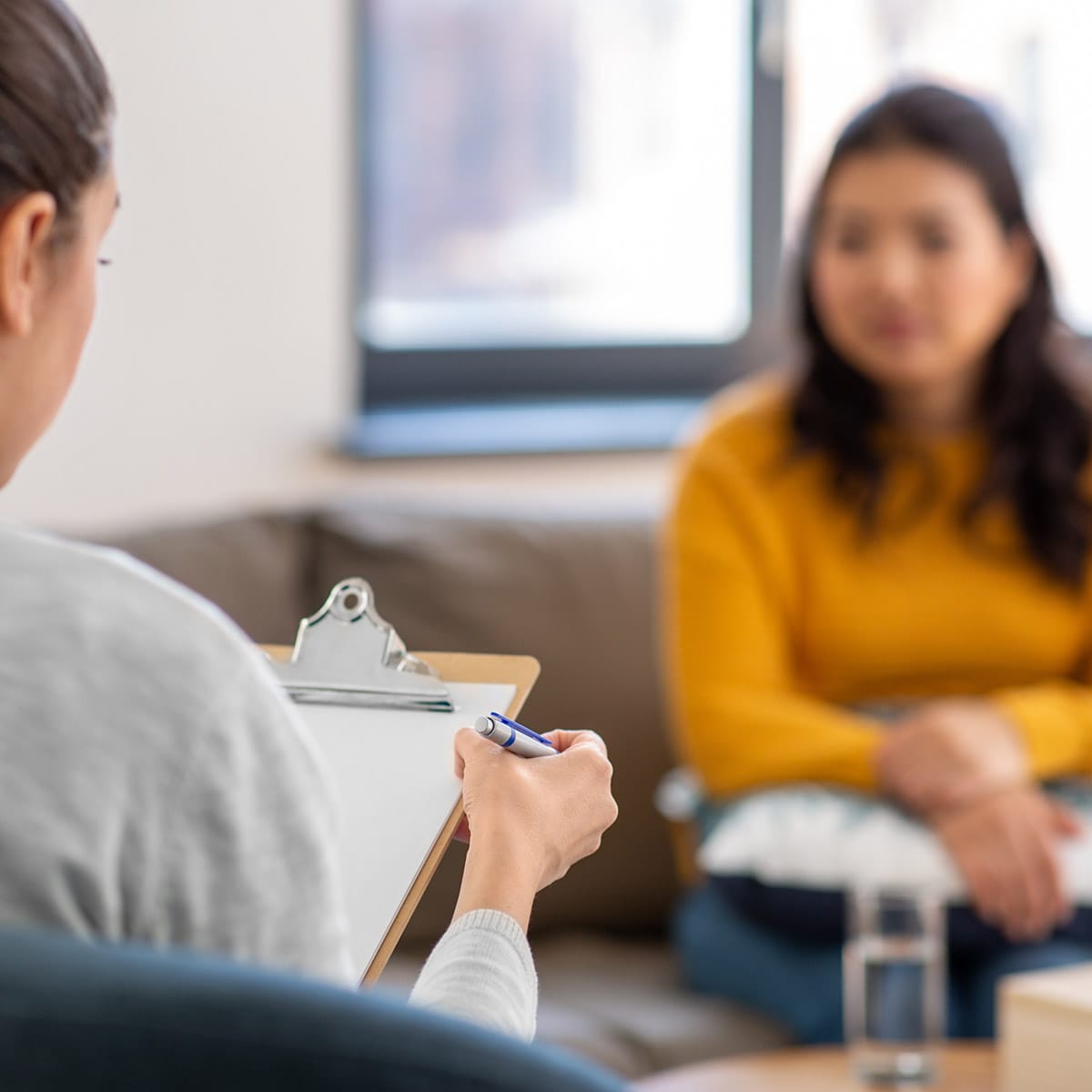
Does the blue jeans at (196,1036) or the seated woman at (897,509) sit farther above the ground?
the seated woman at (897,509)

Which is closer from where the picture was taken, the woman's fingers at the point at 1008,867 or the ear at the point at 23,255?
the ear at the point at 23,255

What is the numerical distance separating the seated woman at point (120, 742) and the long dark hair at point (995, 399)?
1.34 m

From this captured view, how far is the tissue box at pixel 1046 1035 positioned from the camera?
1284mm

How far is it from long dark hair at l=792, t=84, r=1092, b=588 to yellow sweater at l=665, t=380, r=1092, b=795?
0.02 m

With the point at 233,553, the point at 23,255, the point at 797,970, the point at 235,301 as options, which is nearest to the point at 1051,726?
the point at 797,970

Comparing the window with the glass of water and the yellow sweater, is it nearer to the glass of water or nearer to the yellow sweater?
the yellow sweater

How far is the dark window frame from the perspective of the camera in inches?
100

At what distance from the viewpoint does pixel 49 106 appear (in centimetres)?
50

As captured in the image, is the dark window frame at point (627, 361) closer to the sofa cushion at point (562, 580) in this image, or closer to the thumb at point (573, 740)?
the sofa cushion at point (562, 580)

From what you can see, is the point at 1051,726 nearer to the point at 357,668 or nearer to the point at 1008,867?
the point at 1008,867

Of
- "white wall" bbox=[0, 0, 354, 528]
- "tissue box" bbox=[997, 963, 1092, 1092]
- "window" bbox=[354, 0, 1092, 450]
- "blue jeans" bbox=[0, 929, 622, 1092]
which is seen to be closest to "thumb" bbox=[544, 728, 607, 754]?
"blue jeans" bbox=[0, 929, 622, 1092]

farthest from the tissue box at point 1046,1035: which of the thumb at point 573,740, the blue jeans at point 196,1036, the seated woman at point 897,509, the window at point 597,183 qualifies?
the window at point 597,183

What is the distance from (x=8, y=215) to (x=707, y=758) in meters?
1.30

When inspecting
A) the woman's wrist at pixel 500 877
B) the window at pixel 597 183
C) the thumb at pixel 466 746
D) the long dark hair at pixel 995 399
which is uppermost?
the window at pixel 597 183
